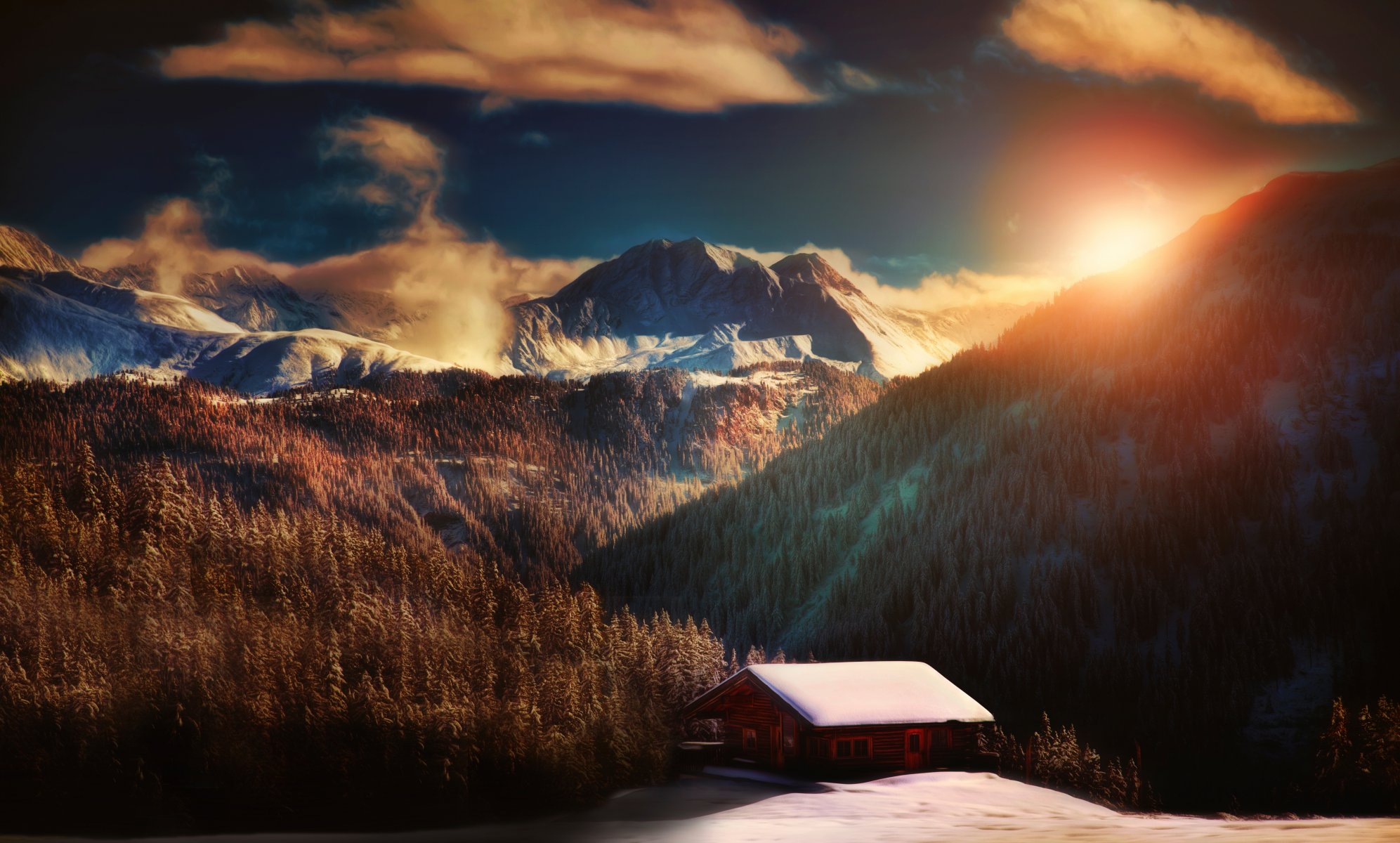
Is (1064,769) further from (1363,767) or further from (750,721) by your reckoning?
(750,721)

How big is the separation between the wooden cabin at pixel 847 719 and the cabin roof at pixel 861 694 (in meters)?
0.05

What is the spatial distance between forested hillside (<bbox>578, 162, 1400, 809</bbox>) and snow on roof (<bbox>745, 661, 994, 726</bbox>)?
64.3m

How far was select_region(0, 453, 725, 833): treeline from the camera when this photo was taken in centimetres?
5041

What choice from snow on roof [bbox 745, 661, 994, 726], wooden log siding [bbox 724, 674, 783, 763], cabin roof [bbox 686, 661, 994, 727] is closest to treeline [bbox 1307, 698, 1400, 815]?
cabin roof [bbox 686, 661, 994, 727]

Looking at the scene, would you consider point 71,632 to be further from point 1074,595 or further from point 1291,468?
point 1291,468

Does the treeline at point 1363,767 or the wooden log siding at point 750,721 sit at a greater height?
the wooden log siding at point 750,721

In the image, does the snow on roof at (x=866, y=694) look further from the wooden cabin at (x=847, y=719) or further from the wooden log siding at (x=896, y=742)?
the wooden log siding at (x=896, y=742)

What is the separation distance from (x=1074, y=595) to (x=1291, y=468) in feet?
126

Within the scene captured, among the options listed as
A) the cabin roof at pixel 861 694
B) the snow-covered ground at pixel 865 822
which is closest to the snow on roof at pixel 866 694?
the cabin roof at pixel 861 694

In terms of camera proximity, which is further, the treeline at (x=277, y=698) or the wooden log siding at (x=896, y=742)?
the wooden log siding at (x=896, y=742)

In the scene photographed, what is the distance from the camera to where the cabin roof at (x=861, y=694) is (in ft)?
178

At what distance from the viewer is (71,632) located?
64125 millimetres

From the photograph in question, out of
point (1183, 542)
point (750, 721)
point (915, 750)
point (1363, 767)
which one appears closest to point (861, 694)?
point (915, 750)

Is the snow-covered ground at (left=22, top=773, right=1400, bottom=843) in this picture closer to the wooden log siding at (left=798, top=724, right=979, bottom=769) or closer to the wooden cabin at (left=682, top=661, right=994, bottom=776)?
the wooden log siding at (left=798, top=724, right=979, bottom=769)
